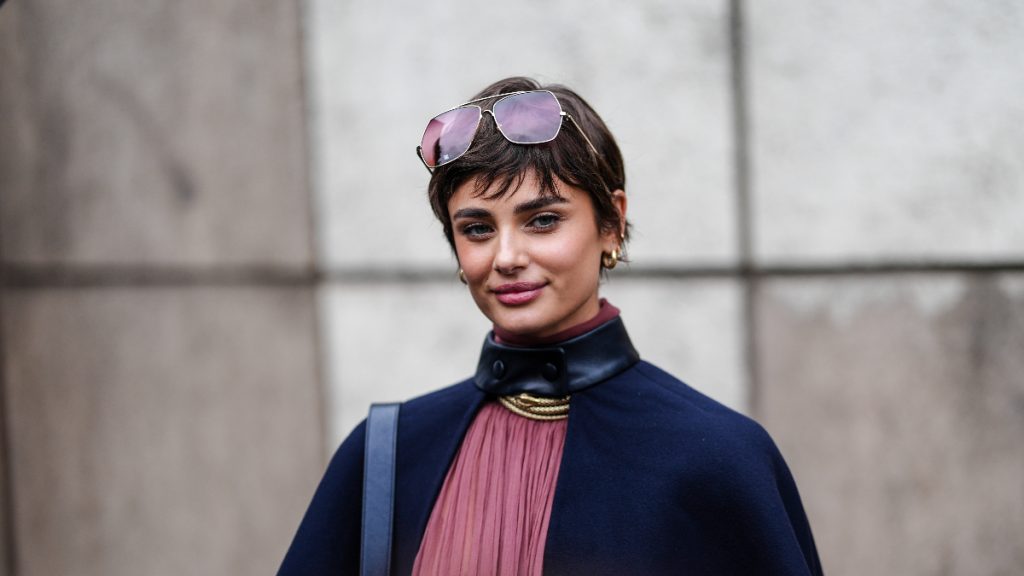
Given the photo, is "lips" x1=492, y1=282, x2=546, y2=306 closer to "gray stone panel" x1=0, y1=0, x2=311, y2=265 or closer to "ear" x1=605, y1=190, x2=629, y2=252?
"ear" x1=605, y1=190, x2=629, y2=252

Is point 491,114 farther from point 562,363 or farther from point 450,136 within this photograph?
point 562,363

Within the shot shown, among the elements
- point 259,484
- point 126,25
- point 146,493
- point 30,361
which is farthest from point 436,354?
point 126,25

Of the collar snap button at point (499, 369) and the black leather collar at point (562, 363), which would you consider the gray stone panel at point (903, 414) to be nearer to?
the black leather collar at point (562, 363)

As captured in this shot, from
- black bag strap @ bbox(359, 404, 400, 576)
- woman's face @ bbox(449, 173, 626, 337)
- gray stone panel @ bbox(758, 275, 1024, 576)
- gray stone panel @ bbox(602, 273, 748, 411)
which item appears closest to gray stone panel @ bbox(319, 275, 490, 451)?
gray stone panel @ bbox(602, 273, 748, 411)

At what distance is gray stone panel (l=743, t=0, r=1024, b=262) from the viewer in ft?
10.2

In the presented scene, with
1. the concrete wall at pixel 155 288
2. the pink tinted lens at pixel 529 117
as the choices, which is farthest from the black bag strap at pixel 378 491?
the concrete wall at pixel 155 288

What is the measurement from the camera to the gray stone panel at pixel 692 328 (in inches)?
141

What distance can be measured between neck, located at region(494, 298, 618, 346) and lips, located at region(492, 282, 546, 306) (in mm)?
101

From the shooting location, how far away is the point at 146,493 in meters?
3.77

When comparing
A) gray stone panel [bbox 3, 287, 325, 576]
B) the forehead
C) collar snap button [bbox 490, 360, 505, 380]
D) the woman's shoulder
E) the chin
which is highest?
the forehead

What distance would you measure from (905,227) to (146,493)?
2883 mm

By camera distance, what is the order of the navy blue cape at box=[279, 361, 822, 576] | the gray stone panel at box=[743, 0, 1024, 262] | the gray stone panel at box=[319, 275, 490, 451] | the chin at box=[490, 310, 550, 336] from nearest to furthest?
the navy blue cape at box=[279, 361, 822, 576], the chin at box=[490, 310, 550, 336], the gray stone panel at box=[743, 0, 1024, 262], the gray stone panel at box=[319, 275, 490, 451]

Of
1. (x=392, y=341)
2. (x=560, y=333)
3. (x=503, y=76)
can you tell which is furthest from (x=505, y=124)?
(x=392, y=341)

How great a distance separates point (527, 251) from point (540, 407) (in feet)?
1.13
